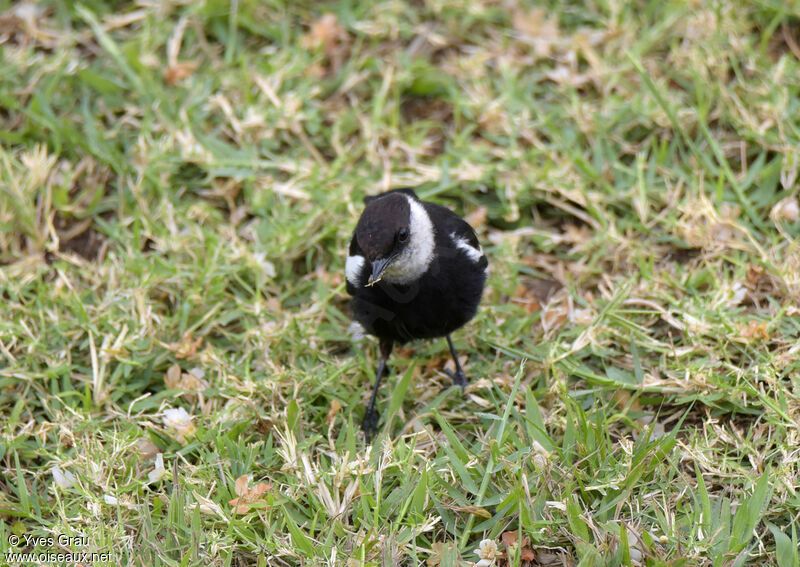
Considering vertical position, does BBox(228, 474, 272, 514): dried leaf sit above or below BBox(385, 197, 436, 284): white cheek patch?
below

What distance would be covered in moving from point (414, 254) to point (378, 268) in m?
0.25

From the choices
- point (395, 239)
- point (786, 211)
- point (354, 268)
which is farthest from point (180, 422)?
point (786, 211)

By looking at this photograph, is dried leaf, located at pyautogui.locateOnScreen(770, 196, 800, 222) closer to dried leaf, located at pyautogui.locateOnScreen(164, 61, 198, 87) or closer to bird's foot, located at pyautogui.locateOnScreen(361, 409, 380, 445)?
bird's foot, located at pyautogui.locateOnScreen(361, 409, 380, 445)

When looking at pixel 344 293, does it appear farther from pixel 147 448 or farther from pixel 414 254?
pixel 147 448

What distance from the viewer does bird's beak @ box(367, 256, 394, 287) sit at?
3.98 m

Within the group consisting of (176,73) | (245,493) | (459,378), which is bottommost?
(459,378)

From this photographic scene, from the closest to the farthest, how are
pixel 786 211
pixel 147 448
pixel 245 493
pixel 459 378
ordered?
pixel 245 493 → pixel 147 448 → pixel 459 378 → pixel 786 211

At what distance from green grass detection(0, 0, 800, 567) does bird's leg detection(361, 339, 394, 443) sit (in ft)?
0.34

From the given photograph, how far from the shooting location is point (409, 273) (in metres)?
4.19

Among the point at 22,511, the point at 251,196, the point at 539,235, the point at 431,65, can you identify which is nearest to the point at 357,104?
the point at 431,65

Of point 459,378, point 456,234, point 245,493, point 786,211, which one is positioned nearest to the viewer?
point 245,493

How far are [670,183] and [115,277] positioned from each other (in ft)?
11.5

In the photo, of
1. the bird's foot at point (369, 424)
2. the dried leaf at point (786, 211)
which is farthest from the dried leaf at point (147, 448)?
the dried leaf at point (786, 211)

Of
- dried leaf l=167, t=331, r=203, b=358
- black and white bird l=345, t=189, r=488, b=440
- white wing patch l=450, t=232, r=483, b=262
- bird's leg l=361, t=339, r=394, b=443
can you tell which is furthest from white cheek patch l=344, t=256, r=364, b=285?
dried leaf l=167, t=331, r=203, b=358
